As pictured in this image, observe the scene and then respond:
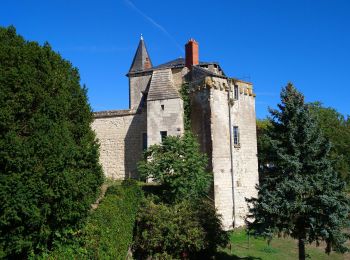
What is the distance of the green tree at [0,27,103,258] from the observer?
11953mm

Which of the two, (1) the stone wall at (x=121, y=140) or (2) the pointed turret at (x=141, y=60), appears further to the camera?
(2) the pointed turret at (x=141, y=60)

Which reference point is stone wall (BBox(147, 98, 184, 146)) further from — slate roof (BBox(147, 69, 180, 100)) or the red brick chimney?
the red brick chimney

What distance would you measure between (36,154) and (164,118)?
550 inches

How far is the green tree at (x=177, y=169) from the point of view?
20219 millimetres

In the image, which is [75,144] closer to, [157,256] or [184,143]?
[157,256]

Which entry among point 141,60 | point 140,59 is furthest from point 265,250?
point 140,59

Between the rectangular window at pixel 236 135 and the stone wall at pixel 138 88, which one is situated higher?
the stone wall at pixel 138 88

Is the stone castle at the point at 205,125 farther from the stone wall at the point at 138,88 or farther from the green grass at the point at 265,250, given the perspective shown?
the green grass at the point at 265,250

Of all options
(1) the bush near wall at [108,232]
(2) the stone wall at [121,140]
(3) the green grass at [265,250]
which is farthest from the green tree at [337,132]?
(1) the bush near wall at [108,232]

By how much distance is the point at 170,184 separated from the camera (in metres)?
20.1

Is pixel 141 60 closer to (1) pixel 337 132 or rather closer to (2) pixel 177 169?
(2) pixel 177 169

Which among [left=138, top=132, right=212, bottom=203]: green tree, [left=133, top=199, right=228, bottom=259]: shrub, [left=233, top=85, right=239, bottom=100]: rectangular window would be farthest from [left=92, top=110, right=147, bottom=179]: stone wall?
[left=133, top=199, right=228, bottom=259]: shrub

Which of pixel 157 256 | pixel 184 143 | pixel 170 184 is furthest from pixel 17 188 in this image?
pixel 184 143

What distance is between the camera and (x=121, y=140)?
2938 cm
